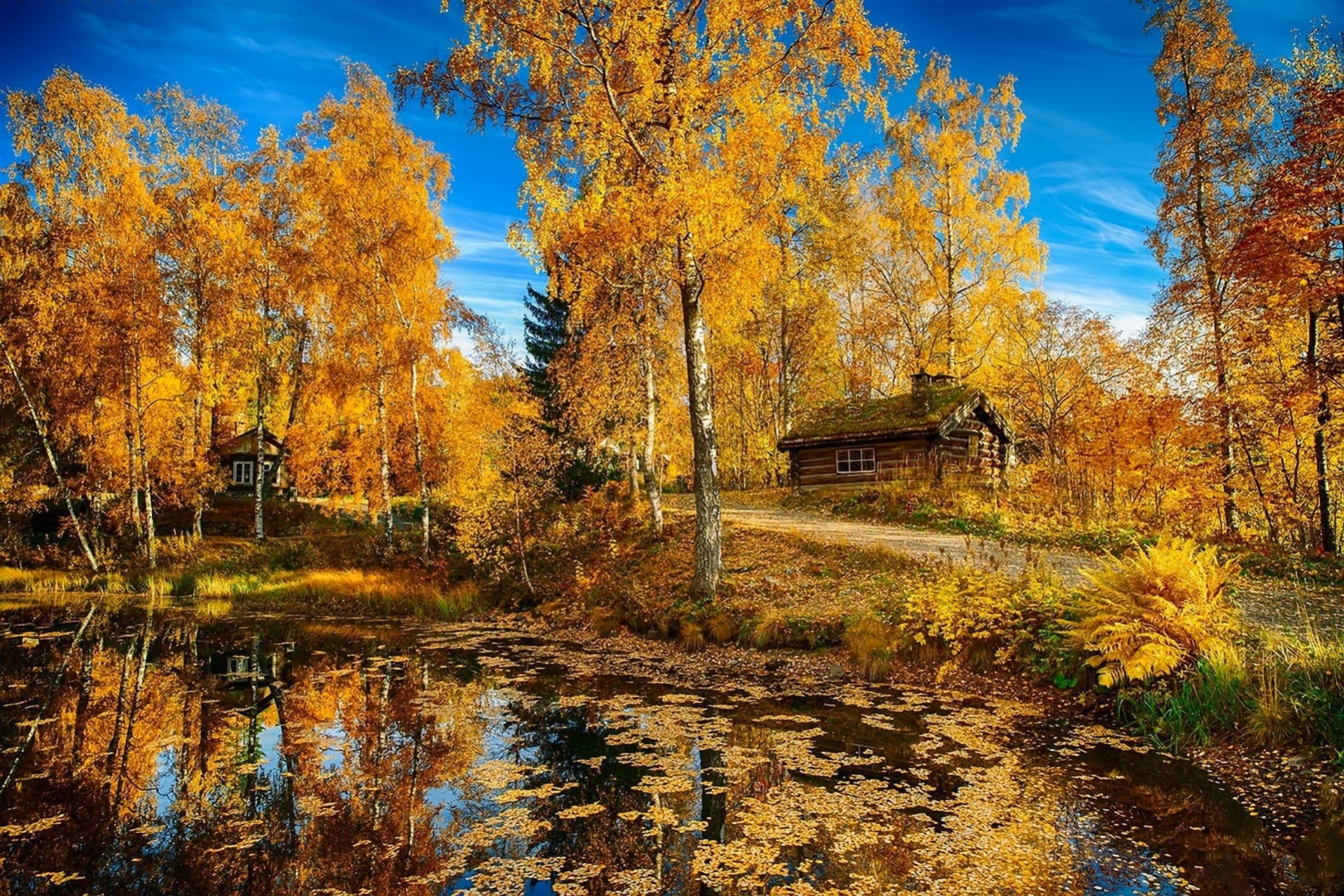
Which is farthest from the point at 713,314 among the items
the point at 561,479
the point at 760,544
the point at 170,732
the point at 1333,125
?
the point at 170,732

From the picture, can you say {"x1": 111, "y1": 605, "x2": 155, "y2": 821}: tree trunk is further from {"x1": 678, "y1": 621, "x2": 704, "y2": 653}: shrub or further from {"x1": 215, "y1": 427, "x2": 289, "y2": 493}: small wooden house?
{"x1": 215, "y1": 427, "x2": 289, "y2": 493}: small wooden house

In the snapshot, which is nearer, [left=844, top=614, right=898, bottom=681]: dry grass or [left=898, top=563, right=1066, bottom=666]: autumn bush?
[left=898, top=563, right=1066, bottom=666]: autumn bush

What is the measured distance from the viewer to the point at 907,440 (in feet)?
74.5

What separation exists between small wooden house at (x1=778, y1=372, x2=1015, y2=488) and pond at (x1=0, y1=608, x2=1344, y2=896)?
14.2m

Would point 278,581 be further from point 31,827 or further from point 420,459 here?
point 31,827

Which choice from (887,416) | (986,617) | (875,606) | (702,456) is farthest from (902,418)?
(986,617)

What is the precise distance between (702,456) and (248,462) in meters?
37.1

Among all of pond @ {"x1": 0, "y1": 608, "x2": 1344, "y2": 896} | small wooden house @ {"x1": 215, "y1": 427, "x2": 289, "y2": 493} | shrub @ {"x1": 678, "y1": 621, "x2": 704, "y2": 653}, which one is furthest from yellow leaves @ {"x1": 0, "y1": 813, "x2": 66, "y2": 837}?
small wooden house @ {"x1": 215, "y1": 427, "x2": 289, "y2": 493}

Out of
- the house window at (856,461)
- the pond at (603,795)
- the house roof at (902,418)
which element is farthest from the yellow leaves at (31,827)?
the house window at (856,461)

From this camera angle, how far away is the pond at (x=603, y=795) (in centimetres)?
443

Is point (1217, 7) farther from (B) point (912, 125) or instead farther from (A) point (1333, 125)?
(B) point (912, 125)

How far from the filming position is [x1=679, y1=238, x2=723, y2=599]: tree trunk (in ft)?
40.8

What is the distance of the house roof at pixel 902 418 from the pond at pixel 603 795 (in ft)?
47.4

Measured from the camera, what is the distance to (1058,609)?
8.54 m
